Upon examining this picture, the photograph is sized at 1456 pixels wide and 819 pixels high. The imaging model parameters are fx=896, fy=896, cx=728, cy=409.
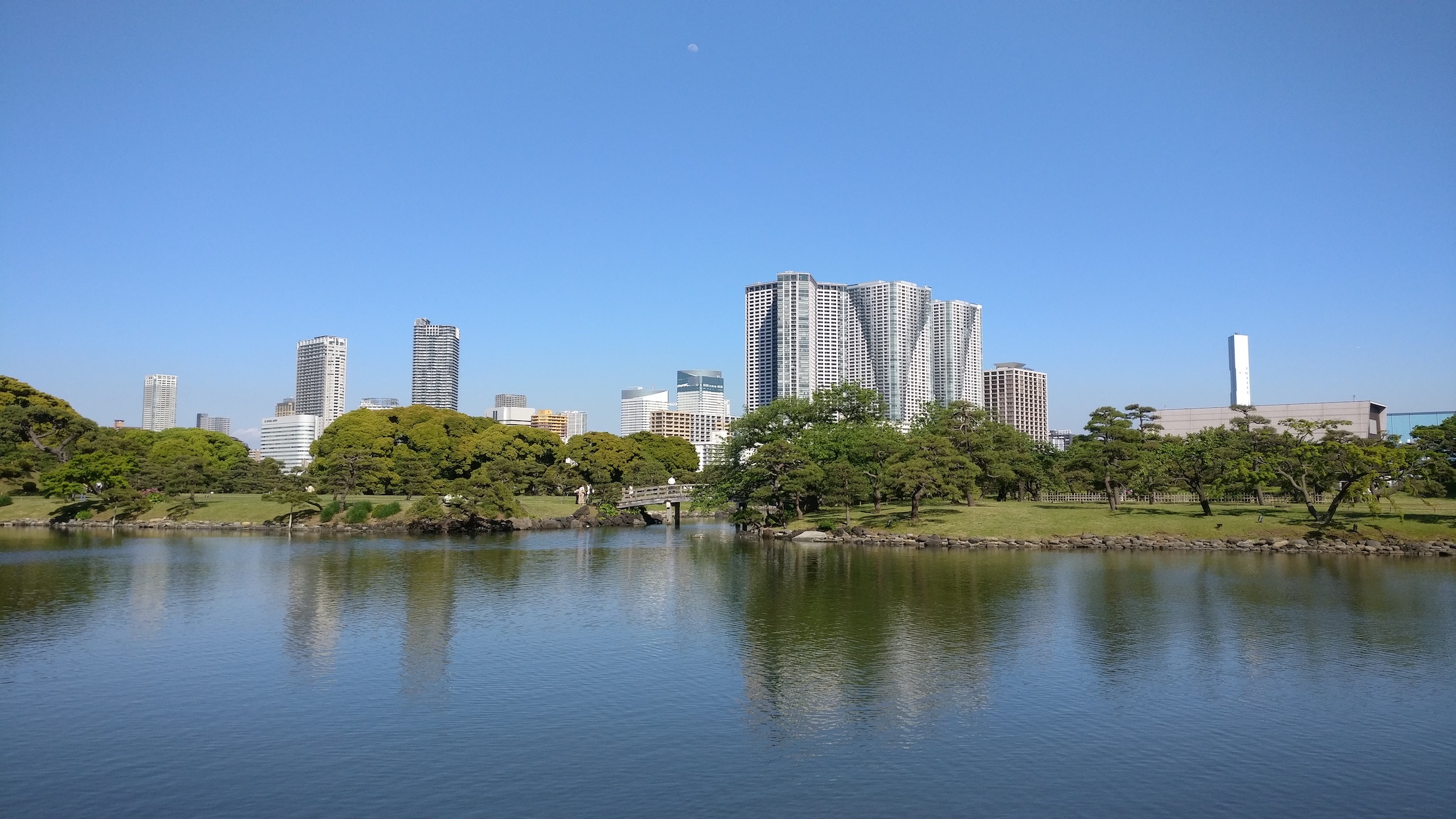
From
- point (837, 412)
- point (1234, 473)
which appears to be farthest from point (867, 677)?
point (837, 412)

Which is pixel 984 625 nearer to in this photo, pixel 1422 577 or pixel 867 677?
pixel 867 677

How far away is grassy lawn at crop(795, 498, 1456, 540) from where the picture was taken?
50500 mm

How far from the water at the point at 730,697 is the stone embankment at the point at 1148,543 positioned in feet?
32.3

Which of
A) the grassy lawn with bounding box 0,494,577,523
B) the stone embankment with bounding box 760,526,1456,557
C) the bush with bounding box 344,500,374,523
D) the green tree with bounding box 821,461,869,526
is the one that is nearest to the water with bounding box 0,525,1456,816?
the stone embankment with bounding box 760,526,1456,557

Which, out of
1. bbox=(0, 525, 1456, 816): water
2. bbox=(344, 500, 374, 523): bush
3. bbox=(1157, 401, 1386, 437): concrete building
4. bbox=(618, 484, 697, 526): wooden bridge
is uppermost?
bbox=(1157, 401, 1386, 437): concrete building

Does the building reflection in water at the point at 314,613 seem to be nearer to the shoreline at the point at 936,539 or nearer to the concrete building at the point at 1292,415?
the shoreline at the point at 936,539

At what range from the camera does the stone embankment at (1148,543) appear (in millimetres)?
47281

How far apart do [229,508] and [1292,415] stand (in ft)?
337

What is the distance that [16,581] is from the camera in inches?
1438

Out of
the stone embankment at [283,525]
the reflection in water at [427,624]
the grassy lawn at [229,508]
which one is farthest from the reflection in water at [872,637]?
the grassy lawn at [229,508]

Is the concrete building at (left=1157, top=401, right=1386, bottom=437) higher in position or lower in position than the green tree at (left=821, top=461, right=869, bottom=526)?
higher

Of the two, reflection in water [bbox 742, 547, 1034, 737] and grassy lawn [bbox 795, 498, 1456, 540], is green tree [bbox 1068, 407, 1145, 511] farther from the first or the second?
Answer: reflection in water [bbox 742, 547, 1034, 737]

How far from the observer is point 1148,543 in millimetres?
52094

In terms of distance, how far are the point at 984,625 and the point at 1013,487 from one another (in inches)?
1929
